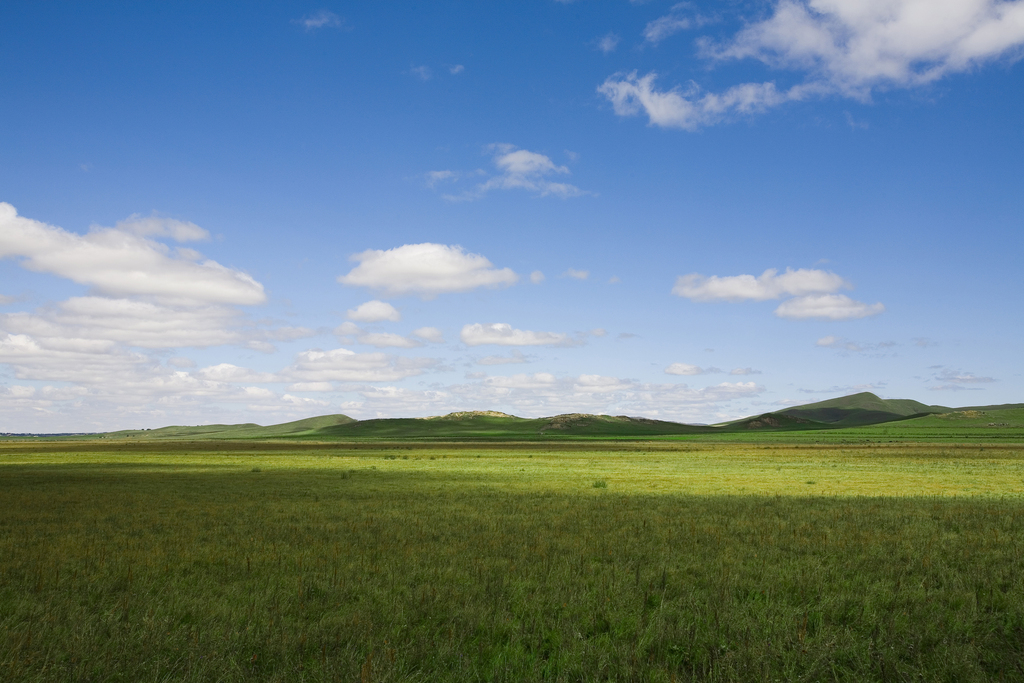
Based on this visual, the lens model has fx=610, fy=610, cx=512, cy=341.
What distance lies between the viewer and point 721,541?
51.3ft

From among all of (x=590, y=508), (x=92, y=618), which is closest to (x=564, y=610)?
(x=92, y=618)

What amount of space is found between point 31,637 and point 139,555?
20.0ft

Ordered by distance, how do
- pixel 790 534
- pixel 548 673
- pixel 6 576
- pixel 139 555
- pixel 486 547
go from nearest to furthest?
pixel 548 673 → pixel 6 576 → pixel 139 555 → pixel 486 547 → pixel 790 534

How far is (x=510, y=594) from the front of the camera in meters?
10.5

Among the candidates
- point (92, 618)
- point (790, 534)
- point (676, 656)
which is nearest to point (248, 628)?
point (92, 618)

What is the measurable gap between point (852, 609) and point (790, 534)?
24.3 ft

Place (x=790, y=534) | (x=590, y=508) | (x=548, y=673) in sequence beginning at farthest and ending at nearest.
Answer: (x=590, y=508) → (x=790, y=534) → (x=548, y=673)

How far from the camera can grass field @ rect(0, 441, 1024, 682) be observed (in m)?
7.50

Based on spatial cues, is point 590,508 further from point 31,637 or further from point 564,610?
point 31,637

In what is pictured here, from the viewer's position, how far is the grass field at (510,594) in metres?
7.50

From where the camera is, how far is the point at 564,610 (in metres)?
9.54

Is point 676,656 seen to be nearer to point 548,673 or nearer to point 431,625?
point 548,673

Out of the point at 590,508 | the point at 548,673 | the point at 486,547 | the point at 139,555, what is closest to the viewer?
the point at 548,673

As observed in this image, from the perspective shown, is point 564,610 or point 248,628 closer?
point 248,628
